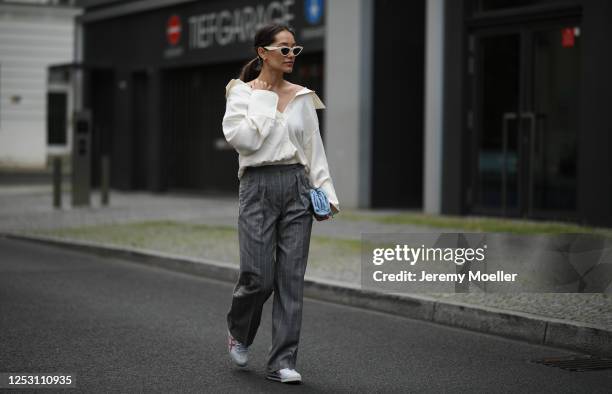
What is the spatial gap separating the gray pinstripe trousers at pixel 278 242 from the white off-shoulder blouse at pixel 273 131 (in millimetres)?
78

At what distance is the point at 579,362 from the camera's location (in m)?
6.40

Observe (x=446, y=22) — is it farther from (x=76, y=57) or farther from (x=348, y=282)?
(x=76, y=57)

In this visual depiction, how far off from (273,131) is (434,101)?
1110 centimetres

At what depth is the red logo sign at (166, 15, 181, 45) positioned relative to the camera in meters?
23.2

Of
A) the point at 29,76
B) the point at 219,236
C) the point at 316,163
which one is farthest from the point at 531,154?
the point at 29,76

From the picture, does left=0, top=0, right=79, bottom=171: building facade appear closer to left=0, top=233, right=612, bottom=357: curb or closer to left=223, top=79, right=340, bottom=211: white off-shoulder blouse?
left=0, top=233, right=612, bottom=357: curb

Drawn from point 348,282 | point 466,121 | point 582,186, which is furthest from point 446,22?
point 348,282

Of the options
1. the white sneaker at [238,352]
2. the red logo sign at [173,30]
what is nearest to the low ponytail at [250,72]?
the white sneaker at [238,352]

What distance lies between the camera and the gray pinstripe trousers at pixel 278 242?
5.53 meters

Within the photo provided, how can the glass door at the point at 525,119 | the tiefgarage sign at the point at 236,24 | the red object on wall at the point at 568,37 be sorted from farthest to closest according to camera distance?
the tiefgarage sign at the point at 236,24, the glass door at the point at 525,119, the red object on wall at the point at 568,37

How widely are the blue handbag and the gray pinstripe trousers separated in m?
0.07

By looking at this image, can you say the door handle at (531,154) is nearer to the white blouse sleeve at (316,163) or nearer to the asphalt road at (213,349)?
the asphalt road at (213,349)

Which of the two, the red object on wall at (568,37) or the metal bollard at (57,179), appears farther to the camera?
the metal bollard at (57,179)

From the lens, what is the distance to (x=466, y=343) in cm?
708
